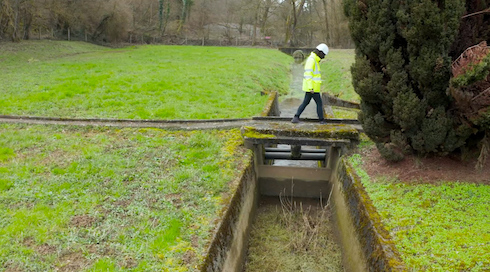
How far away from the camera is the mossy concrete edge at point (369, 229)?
463cm

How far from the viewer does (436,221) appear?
529 centimetres

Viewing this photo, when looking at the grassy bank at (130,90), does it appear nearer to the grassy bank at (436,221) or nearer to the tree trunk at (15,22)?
the tree trunk at (15,22)

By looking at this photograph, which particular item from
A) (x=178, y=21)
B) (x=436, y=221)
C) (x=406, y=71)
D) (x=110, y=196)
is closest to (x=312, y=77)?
(x=406, y=71)

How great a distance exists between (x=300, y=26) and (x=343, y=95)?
41116mm

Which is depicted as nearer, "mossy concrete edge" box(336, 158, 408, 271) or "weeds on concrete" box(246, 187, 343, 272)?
"mossy concrete edge" box(336, 158, 408, 271)

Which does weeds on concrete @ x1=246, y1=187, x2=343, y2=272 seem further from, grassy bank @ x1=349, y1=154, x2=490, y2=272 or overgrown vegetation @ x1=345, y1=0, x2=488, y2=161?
overgrown vegetation @ x1=345, y1=0, x2=488, y2=161

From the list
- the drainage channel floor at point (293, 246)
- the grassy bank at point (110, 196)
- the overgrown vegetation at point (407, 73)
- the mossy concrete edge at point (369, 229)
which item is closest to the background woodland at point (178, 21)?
the grassy bank at point (110, 196)

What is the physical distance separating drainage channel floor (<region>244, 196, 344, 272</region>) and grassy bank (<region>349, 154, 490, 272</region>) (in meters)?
1.44

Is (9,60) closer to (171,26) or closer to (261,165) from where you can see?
(261,165)

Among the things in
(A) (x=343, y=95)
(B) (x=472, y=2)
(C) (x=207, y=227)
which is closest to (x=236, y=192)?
(C) (x=207, y=227)

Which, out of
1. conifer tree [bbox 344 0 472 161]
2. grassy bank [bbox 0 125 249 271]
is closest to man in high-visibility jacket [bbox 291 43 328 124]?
conifer tree [bbox 344 0 472 161]

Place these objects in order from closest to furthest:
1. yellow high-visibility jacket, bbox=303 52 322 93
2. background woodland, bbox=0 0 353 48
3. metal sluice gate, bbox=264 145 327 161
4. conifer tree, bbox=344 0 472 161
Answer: conifer tree, bbox=344 0 472 161
yellow high-visibility jacket, bbox=303 52 322 93
metal sluice gate, bbox=264 145 327 161
background woodland, bbox=0 0 353 48

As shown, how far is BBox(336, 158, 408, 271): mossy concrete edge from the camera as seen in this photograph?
4630mm

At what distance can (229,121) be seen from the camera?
1088 centimetres
